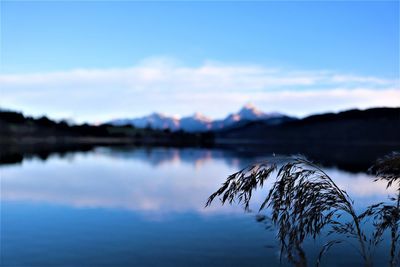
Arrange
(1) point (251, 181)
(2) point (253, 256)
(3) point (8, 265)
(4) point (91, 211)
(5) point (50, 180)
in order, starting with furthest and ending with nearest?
(5) point (50, 180) → (4) point (91, 211) → (2) point (253, 256) → (3) point (8, 265) → (1) point (251, 181)

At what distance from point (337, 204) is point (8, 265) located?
17.6 meters

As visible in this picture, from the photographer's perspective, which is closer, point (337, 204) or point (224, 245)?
point (337, 204)

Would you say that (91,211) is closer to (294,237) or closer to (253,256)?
(253,256)

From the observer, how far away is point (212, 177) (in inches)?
2923

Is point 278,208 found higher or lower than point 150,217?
higher

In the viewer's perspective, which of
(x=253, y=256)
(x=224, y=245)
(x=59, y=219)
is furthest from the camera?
(x=59, y=219)

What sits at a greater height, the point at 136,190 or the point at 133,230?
the point at 133,230

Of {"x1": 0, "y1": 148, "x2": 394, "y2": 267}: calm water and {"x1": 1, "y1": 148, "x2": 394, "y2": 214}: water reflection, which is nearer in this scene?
{"x1": 0, "y1": 148, "x2": 394, "y2": 267}: calm water

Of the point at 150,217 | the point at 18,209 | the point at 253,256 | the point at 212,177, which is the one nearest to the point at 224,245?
the point at 253,256

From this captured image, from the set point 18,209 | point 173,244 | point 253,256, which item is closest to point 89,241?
point 173,244

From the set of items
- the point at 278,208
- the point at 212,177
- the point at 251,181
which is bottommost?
the point at 212,177

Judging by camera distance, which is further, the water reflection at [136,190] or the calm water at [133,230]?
the water reflection at [136,190]

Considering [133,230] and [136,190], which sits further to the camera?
[136,190]

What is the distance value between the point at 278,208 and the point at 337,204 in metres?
2.20
